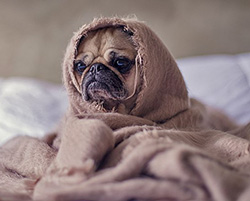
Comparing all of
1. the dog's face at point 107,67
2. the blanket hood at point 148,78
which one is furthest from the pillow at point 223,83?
the dog's face at point 107,67

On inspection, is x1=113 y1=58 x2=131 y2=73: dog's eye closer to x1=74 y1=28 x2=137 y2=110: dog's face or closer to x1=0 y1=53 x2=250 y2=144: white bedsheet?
x1=74 y1=28 x2=137 y2=110: dog's face

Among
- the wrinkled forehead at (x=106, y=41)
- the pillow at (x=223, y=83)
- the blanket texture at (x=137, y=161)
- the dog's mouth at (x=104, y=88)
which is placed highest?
the wrinkled forehead at (x=106, y=41)

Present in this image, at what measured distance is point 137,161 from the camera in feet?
1.72

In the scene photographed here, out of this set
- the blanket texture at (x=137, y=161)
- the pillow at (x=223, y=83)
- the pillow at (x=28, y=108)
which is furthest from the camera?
the pillow at (x=223, y=83)

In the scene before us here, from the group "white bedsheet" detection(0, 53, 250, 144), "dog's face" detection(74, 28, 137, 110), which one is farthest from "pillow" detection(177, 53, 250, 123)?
"dog's face" detection(74, 28, 137, 110)

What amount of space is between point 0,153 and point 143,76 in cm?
44

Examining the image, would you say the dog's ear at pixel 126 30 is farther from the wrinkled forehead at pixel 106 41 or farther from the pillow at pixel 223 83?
the pillow at pixel 223 83

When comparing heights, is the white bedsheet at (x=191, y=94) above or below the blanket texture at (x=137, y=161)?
below

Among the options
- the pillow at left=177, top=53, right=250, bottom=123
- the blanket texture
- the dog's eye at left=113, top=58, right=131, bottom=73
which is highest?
the dog's eye at left=113, top=58, right=131, bottom=73

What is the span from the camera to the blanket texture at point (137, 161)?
50 cm

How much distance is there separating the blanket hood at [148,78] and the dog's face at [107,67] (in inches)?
0.8

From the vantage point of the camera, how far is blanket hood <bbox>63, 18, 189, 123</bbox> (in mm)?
891

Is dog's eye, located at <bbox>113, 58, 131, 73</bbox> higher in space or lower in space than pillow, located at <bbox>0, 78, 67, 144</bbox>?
higher

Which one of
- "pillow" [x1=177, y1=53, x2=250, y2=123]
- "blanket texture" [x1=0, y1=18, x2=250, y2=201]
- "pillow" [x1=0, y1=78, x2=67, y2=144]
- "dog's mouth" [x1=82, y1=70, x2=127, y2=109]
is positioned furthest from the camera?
"pillow" [x1=177, y1=53, x2=250, y2=123]
